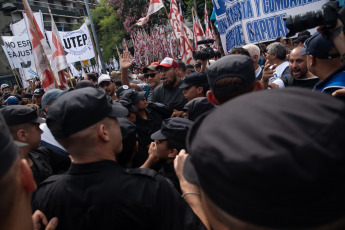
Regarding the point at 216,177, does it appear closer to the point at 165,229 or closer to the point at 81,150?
the point at 165,229

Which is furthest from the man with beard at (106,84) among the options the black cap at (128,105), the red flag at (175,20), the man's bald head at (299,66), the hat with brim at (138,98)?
the red flag at (175,20)

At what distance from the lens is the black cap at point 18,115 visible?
210cm

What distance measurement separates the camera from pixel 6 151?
838 millimetres

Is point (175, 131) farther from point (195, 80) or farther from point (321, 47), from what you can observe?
point (195, 80)

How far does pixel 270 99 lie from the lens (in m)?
0.63

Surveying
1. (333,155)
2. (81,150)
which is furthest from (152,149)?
(333,155)

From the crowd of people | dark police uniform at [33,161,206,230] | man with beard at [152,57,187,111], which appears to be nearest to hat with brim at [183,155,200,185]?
the crowd of people

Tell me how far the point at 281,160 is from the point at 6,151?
2.71 ft

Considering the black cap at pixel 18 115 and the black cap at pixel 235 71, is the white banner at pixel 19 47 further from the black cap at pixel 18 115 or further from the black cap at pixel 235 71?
the black cap at pixel 235 71

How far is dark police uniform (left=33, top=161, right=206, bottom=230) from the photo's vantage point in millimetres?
1232

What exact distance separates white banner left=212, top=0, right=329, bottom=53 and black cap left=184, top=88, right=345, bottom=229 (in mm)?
4289

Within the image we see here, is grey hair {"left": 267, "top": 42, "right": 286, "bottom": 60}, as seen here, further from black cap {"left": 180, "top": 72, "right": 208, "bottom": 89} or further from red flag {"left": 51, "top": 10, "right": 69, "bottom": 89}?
red flag {"left": 51, "top": 10, "right": 69, "bottom": 89}

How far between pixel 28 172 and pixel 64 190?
43 centimetres

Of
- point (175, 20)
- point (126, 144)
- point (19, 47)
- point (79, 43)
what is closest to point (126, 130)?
point (126, 144)
